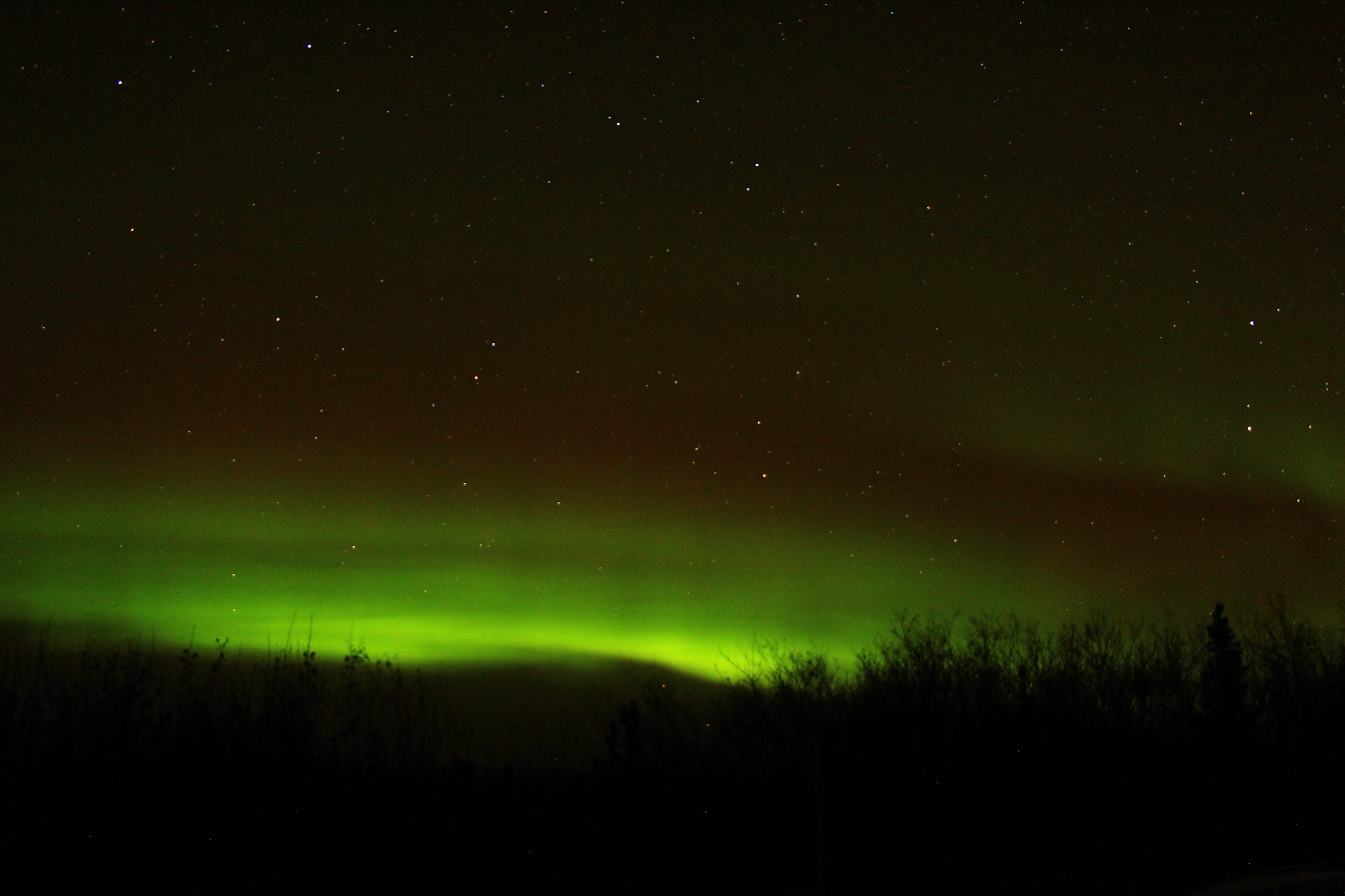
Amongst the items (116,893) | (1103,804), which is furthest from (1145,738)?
(116,893)

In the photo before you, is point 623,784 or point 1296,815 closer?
point 1296,815

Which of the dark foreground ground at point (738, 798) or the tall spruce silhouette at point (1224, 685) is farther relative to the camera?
the tall spruce silhouette at point (1224, 685)

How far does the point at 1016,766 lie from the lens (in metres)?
30.9

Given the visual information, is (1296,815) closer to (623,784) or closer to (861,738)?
(861,738)

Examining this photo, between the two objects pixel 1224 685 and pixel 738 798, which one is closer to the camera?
pixel 738 798

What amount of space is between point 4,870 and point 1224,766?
3055 cm

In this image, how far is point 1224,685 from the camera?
37344 millimetres

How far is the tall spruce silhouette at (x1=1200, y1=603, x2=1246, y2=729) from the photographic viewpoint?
112 ft

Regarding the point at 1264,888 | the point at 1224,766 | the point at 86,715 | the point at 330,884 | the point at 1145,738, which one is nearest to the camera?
the point at 1264,888

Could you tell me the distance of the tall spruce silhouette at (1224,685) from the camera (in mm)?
34031

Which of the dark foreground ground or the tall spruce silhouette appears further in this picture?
the tall spruce silhouette

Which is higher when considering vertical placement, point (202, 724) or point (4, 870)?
point (202, 724)

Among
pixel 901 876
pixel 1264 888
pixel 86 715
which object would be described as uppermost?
pixel 86 715

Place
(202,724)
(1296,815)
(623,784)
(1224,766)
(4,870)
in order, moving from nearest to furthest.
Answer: (4,870), (202,724), (1296,815), (623,784), (1224,766)
